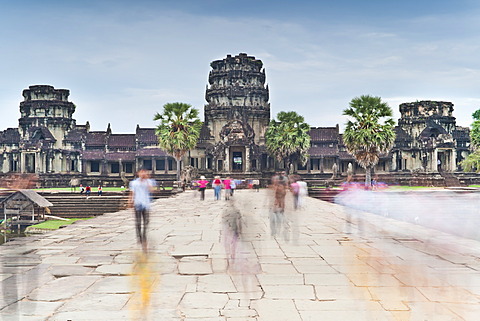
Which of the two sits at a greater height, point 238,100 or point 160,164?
point 238,100

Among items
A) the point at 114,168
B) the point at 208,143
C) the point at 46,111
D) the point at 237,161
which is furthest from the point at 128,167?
the point at 237,161

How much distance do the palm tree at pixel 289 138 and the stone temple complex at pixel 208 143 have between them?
139 inches

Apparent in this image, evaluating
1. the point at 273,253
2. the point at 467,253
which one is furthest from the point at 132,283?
the point at 467,253

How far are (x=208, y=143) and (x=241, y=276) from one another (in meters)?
48.1

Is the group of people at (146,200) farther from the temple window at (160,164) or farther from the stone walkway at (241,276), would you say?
the temple window at (160,164)

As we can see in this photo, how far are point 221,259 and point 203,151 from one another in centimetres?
4657

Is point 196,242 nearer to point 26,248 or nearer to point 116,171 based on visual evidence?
point 26,248

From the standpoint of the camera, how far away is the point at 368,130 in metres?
38.6

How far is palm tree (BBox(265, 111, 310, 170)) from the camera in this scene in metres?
47.7

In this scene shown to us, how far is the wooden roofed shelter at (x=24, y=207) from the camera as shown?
24.9 meters

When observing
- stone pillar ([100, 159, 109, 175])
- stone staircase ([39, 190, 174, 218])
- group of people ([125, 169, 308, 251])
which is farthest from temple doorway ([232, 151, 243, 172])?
group of people ([125, 169, 308, 251])

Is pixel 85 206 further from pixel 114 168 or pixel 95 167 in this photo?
pixel 95 167

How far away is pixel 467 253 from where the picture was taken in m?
9.58

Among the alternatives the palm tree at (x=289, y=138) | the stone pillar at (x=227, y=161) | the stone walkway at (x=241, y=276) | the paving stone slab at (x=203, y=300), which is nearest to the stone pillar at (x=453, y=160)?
the palm tree at (x=289, y=138)
